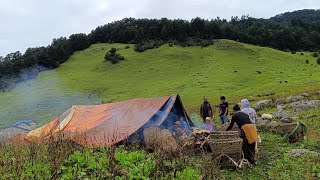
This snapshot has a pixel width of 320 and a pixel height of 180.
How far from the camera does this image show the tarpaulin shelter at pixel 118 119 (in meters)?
16.0

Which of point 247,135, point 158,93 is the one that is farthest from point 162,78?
point 247,135

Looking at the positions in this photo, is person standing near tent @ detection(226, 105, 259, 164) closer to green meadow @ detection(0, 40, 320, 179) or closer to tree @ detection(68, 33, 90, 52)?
green meadow @ detection(0, 40, 320, 179)

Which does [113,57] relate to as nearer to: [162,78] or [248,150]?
[162,78]

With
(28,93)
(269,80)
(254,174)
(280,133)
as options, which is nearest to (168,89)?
(269,80)

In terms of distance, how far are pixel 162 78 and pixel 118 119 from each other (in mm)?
44514

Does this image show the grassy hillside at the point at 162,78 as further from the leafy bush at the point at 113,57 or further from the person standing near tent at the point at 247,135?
the person standing near tent at the point at 247,135

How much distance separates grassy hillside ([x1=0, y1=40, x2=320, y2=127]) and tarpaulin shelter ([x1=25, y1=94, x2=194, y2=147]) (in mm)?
23129

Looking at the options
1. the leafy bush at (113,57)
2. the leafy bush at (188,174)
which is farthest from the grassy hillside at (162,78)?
the leafy bush at (188,174)

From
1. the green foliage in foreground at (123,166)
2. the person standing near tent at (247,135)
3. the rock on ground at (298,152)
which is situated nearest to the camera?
the green foliage in foreground at (123,166)

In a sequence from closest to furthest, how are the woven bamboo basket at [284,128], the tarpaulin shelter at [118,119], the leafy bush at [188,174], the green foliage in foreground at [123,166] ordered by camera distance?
the green foliage in foreground at [123,166], the leafy bush at [188,174], the tarpaulin shelter at [118,119], the woven bamboo basket at [284,128]

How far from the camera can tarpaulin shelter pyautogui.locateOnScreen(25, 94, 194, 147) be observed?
16.0m

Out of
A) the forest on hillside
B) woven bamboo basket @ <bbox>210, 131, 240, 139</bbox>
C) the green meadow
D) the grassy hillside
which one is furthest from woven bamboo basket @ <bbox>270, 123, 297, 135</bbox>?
the forest on hillside

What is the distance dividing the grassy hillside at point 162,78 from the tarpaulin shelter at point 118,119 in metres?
23.1

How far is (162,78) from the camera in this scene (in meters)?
61.7
